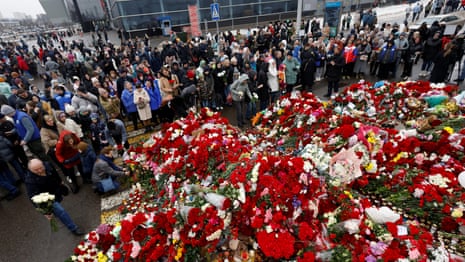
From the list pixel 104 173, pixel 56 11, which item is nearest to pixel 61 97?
pixel 104 173

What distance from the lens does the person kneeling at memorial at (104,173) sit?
5551 millimetres

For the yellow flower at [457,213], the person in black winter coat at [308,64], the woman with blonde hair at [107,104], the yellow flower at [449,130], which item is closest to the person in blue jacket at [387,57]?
the person in black winter coat at [308,64]

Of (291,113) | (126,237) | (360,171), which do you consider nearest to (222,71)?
(291,113)

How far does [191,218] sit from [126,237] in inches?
39.0

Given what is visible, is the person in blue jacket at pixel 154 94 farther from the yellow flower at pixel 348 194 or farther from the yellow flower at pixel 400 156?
the yellow flower at pixel 400 156

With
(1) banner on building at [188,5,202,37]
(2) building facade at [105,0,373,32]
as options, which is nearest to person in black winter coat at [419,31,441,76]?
(1) banner on building at [188,5,202,37]

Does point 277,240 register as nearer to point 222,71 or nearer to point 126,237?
point 126,237

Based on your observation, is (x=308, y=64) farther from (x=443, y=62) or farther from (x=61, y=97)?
(x=61, y=97)

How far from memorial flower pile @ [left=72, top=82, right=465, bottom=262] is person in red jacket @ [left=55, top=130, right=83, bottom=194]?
1.59 meters

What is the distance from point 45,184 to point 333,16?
56.6 feet

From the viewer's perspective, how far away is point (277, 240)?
10.4 ft

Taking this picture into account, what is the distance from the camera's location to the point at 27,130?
20.7 feet

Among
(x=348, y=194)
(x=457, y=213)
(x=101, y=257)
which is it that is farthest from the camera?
(x=348, y=194)

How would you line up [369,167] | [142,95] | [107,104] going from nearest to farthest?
[369,167]
[107,104]
[142,95]
